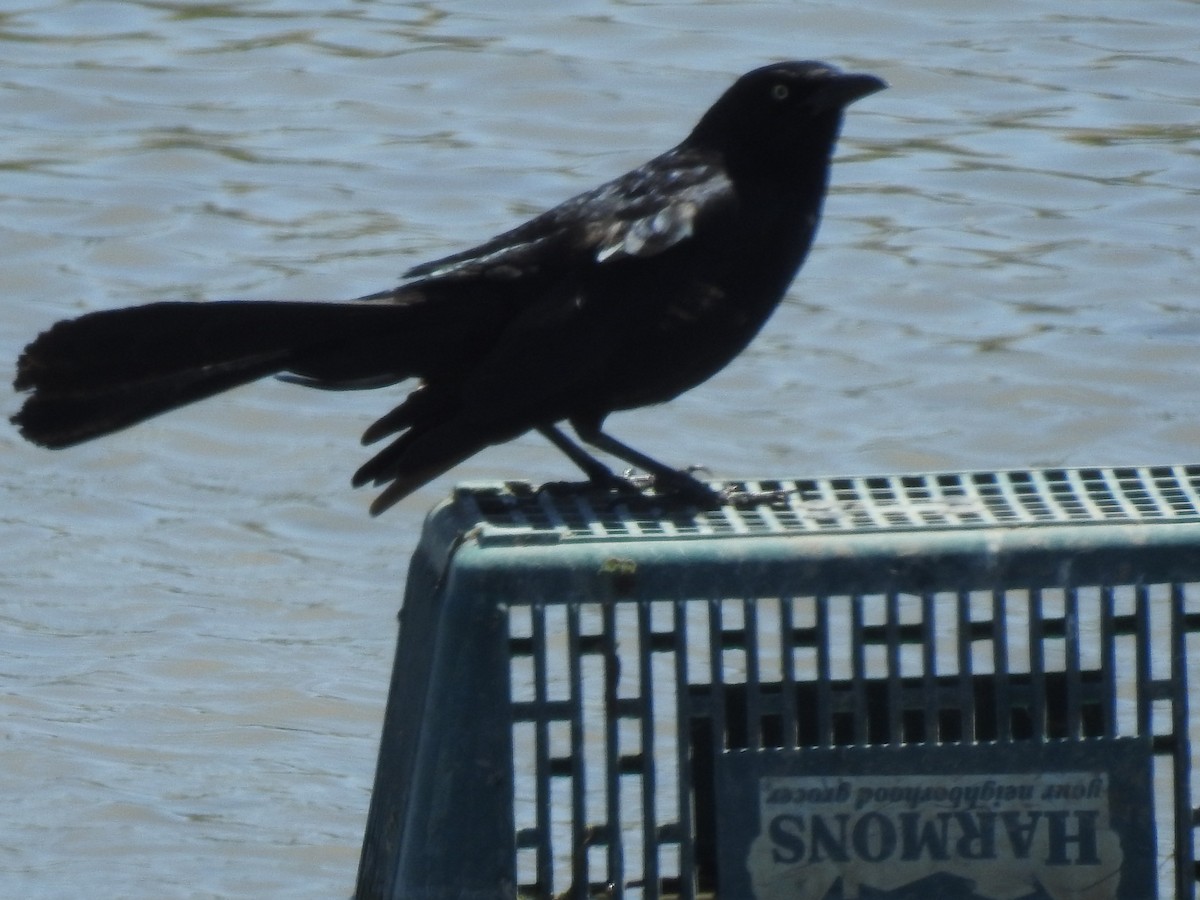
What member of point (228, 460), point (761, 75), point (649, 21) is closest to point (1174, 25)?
point (649, 21)

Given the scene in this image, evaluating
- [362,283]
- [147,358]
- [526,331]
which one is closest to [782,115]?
[526,331]

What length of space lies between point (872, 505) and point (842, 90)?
1.01 metres

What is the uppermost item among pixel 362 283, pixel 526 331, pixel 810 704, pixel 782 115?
pixel 782 115

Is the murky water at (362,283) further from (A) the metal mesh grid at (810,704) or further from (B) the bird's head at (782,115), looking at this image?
(B) the bird's head at (782,115)

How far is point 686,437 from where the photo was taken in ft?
17.7

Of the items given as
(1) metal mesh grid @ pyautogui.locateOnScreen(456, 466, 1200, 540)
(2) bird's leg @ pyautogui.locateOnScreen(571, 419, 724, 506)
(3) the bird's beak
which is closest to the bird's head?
(3) the bird's beak

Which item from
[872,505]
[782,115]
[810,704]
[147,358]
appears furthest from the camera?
[782,115]

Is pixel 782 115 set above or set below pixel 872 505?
above

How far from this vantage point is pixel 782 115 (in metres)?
3.76

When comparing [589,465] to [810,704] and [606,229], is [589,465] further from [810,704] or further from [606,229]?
[810,704]

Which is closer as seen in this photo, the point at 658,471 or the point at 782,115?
the point at 658,471

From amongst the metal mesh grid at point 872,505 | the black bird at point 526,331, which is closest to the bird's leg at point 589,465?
the black bird at point 526,331

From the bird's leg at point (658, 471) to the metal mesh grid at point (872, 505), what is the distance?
5 cm

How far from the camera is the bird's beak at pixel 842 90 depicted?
375 centimetres
